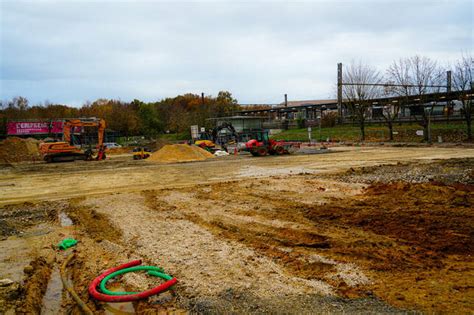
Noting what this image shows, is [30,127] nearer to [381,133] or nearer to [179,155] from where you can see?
[179,155]

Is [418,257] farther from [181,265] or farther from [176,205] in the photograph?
[176,205]

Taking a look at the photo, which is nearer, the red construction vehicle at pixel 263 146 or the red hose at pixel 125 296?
the red hose at pixel 125 296

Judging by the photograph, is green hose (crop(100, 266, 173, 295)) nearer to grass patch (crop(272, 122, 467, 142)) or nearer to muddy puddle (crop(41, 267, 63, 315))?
muddy puddle (crop(41, 267, 63, 315))

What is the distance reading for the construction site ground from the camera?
15.9ft

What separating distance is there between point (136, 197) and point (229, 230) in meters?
5.68

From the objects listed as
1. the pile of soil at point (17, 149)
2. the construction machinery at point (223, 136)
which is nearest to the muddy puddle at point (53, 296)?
the construction machinery at point (223, 136)

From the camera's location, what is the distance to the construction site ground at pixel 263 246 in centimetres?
485

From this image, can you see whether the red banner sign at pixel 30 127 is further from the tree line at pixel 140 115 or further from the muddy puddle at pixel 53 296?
the muddy puddle at pixel 53 296

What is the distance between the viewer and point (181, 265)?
6125mm

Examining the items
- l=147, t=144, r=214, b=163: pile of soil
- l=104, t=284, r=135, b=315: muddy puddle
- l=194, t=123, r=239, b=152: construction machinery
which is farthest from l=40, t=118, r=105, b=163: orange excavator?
l=104, t=284, r=135, b=315: muddy puddle

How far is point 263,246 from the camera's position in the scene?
22.6 ft

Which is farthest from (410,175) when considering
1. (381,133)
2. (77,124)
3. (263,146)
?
(381,133)

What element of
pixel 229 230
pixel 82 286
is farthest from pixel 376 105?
pixel 82 286

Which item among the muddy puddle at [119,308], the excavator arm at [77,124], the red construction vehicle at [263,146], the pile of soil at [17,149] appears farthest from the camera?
the pile of soil at [17,149]
